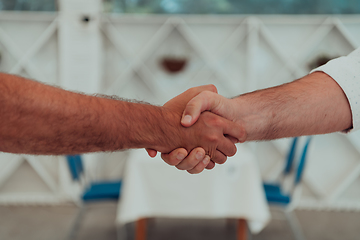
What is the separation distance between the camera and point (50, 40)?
3.23 m

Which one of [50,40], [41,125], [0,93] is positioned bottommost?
[41,125]

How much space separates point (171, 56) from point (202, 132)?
2.01 meters

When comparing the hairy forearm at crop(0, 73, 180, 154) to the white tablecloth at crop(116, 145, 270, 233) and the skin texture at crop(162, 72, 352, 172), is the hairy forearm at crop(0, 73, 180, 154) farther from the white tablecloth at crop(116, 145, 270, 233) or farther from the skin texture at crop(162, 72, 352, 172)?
the white tablecloth at crop(116, 145, 270, 233)

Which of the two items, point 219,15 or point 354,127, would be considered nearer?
point 354,127

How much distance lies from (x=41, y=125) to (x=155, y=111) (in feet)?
1.29

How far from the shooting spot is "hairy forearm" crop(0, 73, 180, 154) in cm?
86

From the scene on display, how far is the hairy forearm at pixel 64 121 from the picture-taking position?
86cm

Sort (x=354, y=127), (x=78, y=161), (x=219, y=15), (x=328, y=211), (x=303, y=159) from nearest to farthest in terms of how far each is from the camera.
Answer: (x=354, y=127), (x=303, y=159), (x=78, y=161), (x=328, y=211), (x=219, y=15)

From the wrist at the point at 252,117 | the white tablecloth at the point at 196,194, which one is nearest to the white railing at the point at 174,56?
the white tablecloth at the point at 196,194

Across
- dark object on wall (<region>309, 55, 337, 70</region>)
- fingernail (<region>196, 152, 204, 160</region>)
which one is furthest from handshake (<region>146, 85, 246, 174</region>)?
dark object on wall (<region>309, 55, 337, 70</region>)

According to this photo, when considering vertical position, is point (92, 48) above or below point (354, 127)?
above

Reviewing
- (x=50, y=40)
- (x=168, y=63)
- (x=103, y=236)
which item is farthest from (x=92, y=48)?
(x=103, y=236)

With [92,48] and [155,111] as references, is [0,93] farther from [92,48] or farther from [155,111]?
[92,48]

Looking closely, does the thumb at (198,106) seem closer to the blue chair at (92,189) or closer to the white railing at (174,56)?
the blue chair at (92,189)
